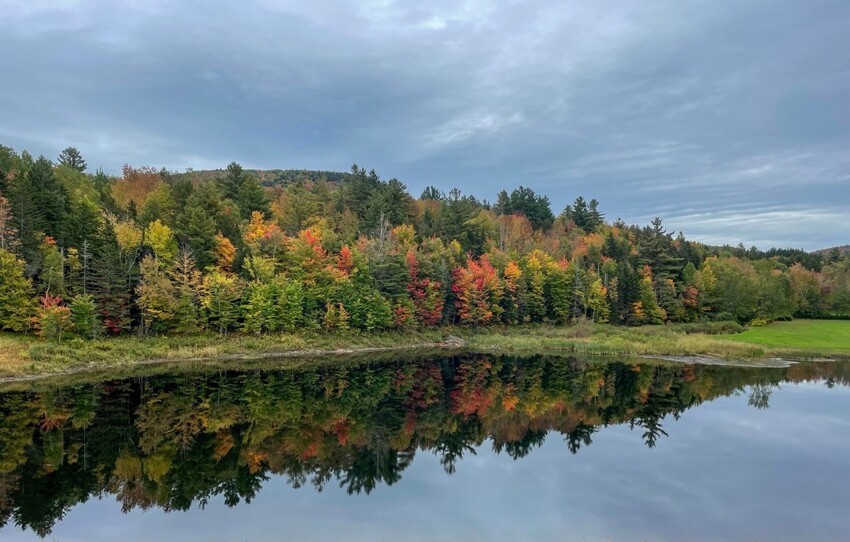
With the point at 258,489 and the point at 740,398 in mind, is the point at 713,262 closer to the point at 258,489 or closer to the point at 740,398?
the point at 740,398

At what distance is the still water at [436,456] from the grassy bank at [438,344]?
23.4 feet

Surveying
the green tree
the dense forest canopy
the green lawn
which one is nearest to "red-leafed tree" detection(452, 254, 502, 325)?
the dense forest canopy

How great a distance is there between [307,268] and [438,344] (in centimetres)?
1992

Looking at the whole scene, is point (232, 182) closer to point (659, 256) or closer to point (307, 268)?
point (307, 268)

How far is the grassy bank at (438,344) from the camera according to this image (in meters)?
39.8

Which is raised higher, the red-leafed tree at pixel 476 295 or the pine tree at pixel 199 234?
the pine tree at pixel 199 234

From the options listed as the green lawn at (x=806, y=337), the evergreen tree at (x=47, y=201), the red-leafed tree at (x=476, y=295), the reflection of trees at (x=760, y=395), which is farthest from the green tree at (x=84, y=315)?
the green lawn at (x=806, y=337)

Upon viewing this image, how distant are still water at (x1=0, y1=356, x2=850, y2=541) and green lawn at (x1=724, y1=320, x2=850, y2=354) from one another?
21.3 meters

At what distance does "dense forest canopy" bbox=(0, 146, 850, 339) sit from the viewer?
47406 millimetres

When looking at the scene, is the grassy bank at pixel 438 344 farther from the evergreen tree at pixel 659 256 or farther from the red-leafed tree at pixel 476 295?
the evergreen tree at pixel 659 256

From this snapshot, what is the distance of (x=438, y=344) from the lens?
6625 centimetres

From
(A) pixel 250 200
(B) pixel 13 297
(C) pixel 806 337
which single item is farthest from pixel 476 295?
(B) pixel 13 297

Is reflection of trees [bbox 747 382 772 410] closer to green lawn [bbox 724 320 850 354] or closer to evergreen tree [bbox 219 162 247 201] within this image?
green lawn [bbox 724 320 850 354]

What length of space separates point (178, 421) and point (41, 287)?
28.2 meters
